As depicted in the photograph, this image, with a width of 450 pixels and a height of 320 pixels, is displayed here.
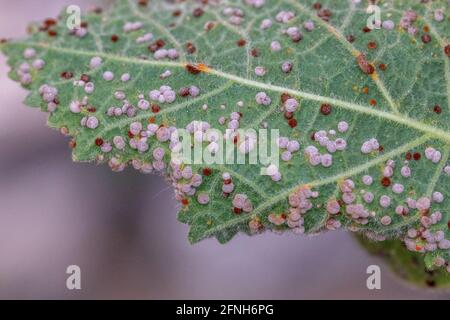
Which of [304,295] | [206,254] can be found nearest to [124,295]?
[206,254]

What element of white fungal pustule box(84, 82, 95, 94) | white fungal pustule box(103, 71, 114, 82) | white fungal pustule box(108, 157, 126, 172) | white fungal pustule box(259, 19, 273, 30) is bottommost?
white fungal pustule box(108, 157, 126, 172)

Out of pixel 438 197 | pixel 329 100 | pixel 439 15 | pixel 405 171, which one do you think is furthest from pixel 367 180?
pixel 439 15

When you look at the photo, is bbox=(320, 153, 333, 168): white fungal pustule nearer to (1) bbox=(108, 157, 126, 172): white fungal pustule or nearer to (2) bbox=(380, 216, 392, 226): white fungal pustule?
(2) bbox=(380, 216, 392, 226): white fungal pustule

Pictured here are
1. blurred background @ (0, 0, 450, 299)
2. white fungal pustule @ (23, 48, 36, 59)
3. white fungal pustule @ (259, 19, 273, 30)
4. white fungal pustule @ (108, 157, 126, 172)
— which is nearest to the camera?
white fungal pustule @ (108, 157, 126, 172)

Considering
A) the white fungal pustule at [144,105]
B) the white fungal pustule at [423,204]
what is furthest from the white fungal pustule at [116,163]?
the white fungal pustule at [423,204]

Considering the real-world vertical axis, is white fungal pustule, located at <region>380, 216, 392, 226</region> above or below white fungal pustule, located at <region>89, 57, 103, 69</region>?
below

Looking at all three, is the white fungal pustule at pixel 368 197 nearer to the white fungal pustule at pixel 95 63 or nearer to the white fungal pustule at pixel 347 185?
the white fungal pustule at pixel 347 185

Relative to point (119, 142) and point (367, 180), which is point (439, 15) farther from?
point (119, 142)

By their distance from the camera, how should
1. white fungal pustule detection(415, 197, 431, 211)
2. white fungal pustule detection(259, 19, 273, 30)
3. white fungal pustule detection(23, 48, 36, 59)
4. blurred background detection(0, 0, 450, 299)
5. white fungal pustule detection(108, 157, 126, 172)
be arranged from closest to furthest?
white fungal pustule detection(415, 197, 431, 211)
white fungal pustule detection(108, 157, 126, 172)
white fungal pustule detection(259, 19, 273, 30)
white fungal pustule detection(23, 48, 36, 59)
blurred background detection(0, 0, 450, 299)

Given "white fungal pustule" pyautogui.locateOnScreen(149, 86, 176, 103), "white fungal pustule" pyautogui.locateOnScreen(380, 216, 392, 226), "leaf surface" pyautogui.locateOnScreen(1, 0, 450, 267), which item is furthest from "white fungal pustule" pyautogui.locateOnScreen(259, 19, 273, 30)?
"white fungal pustule" pyautogui.locateOnScreen(380, 216, 392, 226)

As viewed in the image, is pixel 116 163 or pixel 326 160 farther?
pixel 116 163
